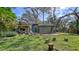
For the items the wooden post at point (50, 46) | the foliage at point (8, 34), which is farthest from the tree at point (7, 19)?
the wooden post at point (50, 46)

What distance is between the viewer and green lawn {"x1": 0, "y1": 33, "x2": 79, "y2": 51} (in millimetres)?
2330

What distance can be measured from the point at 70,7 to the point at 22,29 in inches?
24.0

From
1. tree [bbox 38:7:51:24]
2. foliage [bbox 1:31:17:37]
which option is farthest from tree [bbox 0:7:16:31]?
tree [bbox 38:7:51:24]

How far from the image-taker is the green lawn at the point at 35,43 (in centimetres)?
233

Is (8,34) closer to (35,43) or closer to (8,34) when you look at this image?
(8,34)

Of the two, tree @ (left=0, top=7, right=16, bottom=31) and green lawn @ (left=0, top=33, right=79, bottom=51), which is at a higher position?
tree @ (left=0, top=7, right=16, bottom=31)

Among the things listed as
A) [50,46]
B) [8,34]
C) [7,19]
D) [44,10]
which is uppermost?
[44,10]

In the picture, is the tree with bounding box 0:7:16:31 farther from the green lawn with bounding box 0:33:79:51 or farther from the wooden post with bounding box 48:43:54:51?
the wooden post with bounding box 48:43:54:51

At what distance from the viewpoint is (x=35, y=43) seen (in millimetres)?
2350

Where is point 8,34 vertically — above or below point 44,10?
below

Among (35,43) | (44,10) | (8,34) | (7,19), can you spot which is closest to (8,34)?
(8,34)

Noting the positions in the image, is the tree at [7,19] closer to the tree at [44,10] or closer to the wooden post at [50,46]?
the tree at [44,10]

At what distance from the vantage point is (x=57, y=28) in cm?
235
